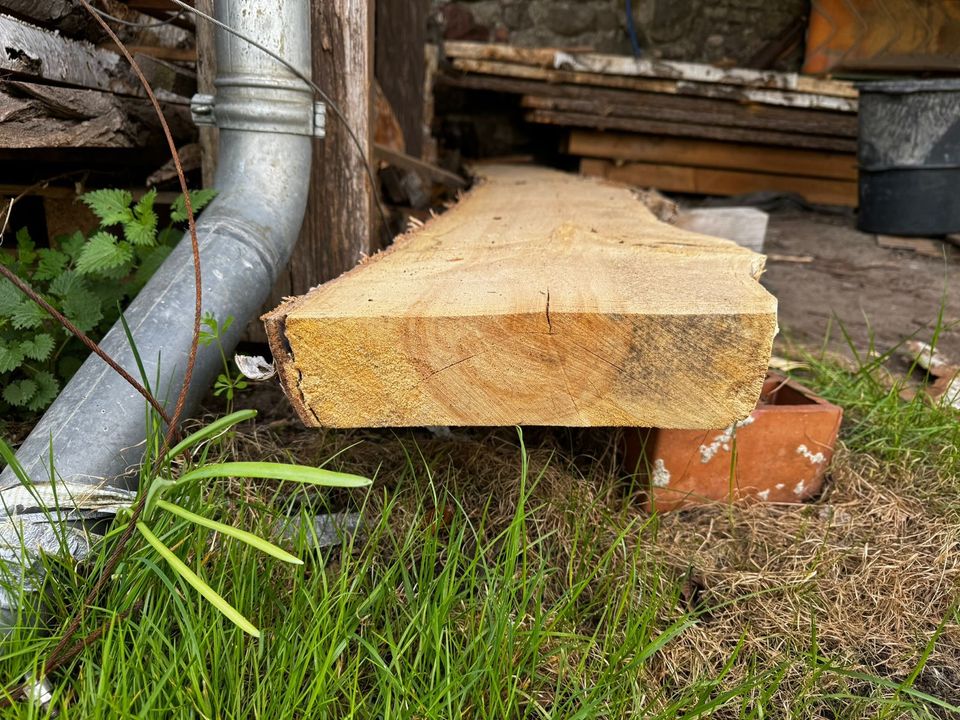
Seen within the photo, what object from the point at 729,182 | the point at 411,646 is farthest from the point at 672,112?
the point at 411,646

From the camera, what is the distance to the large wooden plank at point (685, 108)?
513 centimetres

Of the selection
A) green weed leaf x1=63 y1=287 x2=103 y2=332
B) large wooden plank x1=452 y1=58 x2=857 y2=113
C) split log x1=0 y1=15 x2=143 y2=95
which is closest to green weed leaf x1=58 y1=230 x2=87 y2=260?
green weed leaf x1=63 y1=287 x2=103 y2=332

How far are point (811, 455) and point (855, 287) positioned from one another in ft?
7.50

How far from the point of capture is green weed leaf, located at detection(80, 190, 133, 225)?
1.62 meters

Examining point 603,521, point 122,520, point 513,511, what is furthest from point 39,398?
point 603,521

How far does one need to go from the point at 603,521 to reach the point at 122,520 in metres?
0.85

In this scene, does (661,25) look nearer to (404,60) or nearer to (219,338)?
(404,60)

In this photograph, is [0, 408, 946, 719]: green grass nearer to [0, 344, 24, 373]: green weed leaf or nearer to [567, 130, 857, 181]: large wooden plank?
[0, 344, 24, 373]: green weed leaf

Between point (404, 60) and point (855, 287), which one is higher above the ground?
point (404, 60)

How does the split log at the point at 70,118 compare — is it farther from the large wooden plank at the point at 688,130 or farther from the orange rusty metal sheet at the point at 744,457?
the large wooden plank at the point at 688,130

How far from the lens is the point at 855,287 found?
3.65 m

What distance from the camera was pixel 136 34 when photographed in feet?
7.77

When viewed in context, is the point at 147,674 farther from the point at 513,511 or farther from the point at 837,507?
the point at 837,507

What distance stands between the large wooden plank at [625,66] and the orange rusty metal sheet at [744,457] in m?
3.91
